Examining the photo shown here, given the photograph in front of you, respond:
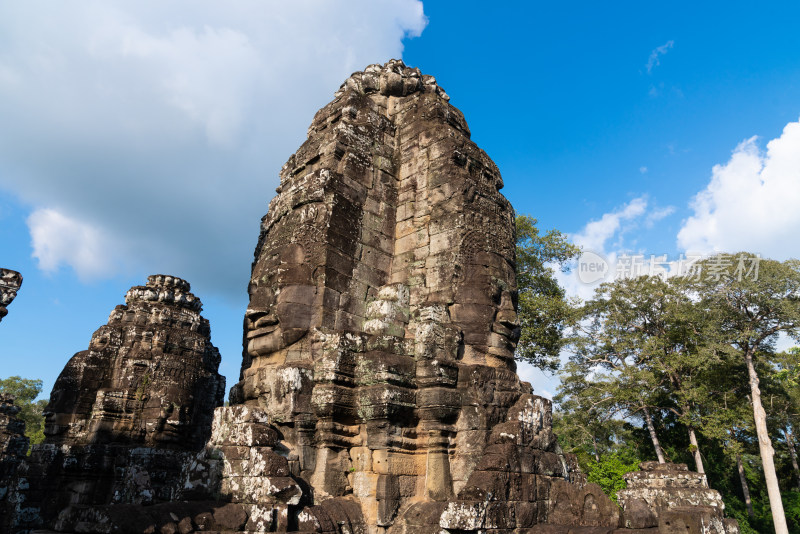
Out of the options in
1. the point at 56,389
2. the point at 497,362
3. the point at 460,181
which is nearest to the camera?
the point at 497,362

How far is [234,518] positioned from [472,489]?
226 cm

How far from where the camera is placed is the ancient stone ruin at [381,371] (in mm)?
4887

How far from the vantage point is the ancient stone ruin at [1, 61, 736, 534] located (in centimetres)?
489

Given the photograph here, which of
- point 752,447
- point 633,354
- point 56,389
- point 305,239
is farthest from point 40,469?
point 752,447

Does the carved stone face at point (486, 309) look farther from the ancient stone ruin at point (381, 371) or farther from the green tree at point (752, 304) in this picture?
the green tree at point (752, 304)

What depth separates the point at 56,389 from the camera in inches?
450

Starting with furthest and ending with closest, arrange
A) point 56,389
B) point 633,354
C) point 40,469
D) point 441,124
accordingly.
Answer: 1. point 633,354
2. point 56,389
3. point 40,469
4. point 441,124

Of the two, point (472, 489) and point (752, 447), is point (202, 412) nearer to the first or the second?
point (472, 489)

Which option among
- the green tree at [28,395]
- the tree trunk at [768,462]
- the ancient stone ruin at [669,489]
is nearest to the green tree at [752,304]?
the tree trunk at [768,462]

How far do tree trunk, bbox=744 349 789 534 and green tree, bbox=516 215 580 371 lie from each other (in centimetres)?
722

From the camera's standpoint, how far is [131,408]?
1114 cm

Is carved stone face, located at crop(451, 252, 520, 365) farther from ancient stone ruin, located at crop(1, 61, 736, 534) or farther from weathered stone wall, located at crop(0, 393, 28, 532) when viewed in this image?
weathered stone wall, located at crop(0, 393, 28, 532)

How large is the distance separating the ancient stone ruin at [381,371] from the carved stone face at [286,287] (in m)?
0.02

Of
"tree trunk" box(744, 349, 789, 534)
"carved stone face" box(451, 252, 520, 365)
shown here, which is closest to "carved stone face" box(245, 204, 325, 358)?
"carved stone face" box(451, 252, 520, 365)
